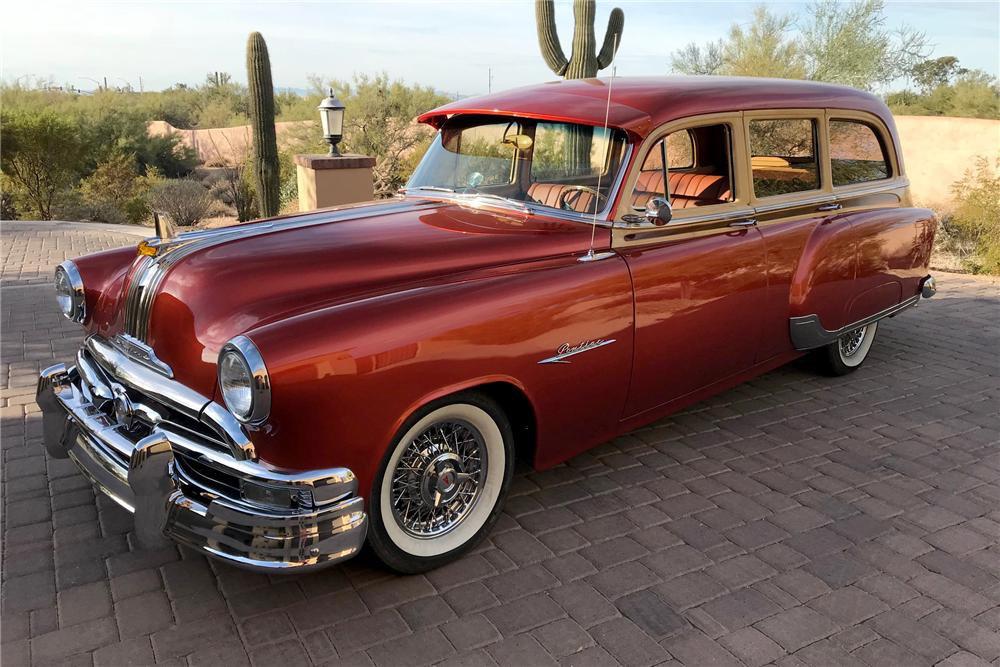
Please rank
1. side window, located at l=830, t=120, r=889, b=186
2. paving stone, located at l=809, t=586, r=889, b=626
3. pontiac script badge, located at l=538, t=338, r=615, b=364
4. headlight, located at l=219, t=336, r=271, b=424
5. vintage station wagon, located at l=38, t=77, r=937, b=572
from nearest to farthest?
headlight, located at l=219, t=336, r=271, b=424, vintage station wagon, located at l=38, t=77, r=937, b=572, paving stone, located at l=809, t=586, r=889, b=626, pontiac script badge, located at l=538, t=338, r=615, b=364, side window, located at l=830, t=120, r=889, b=186

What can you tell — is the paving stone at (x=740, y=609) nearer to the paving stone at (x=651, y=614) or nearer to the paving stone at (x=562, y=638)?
the paving stone at (x=651, y=614)

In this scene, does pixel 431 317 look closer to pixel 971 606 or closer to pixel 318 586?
pixel 318 586

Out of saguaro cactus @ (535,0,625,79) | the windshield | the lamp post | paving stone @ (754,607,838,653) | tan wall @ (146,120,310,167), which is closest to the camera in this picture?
paving stone @ (754,607,838,653)

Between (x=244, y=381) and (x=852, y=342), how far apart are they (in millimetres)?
4196

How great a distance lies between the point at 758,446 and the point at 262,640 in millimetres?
2664

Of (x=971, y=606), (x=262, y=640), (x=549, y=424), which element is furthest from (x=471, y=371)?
(x=971, y=606)

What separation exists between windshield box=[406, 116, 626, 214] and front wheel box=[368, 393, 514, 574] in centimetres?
117

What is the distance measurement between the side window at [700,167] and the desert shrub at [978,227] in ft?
22.6

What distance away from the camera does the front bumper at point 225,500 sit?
232 centimetres

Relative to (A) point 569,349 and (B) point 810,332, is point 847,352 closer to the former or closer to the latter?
(B) point 810,332

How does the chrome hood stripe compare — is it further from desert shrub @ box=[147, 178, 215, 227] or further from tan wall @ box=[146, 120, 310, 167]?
tan wall @ box=[146, 120, 310, 167]

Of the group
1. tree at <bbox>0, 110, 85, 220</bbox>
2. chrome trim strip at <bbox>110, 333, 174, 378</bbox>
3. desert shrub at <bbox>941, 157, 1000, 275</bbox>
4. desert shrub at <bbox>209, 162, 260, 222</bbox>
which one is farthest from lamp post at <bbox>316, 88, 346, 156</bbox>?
tree at <bbox>0, 110, 85, 220</bbox>

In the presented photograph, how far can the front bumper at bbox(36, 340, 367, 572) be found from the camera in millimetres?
2320

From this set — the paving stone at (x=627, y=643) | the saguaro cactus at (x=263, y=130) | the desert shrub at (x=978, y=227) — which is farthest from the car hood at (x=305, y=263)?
the desert shrub at (x=978, y=227)
